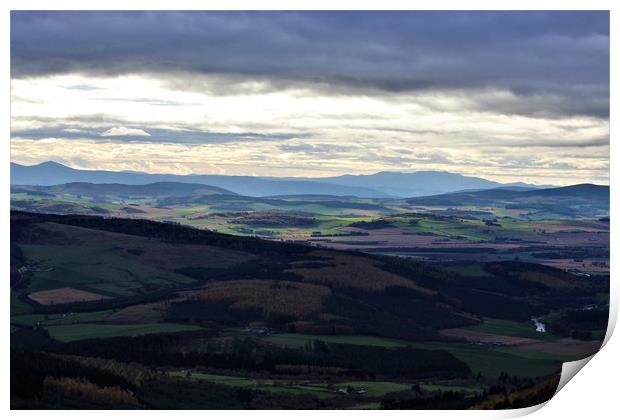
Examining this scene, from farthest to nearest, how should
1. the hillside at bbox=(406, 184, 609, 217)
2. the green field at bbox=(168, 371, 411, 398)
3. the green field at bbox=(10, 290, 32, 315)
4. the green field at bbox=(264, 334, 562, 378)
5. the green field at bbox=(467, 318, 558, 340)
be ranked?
the hillside at bbox=(406, 184, 609, 217) → the green field at bbox=(10, 290, 32, 315) → the green field at bbox=(467, 318, 558, 340) → the green field at bbox=(264, 334, 562, 378) → the green field at bbox=(168, 371, 411, 398)

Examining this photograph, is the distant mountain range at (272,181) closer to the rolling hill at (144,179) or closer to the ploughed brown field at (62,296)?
the rolling hill at (144,179)

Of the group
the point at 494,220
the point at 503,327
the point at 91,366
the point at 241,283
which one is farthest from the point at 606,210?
the point at 91,366

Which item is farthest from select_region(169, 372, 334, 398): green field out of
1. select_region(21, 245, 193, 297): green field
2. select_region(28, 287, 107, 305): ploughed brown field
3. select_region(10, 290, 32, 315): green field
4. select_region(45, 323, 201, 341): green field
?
select_region(21, 245, 193, 297): green field

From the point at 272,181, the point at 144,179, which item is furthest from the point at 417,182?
the point at 144,179

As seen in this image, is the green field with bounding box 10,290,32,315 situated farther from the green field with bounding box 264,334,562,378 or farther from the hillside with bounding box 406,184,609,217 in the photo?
the hillside with bounding box 406,184,609,217

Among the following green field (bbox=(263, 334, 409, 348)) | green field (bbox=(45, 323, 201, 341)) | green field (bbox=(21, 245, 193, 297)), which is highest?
green field (bbox=(21, 245, 193, 297))

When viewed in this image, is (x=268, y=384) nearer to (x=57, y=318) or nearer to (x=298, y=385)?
(x=298, y=385)
